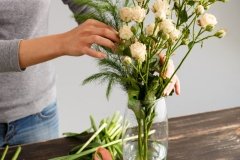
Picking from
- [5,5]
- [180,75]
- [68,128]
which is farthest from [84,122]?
[5,5]

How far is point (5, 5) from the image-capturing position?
1087 mm

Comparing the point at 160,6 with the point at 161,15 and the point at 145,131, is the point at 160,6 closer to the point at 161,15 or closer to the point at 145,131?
the point at 161,15

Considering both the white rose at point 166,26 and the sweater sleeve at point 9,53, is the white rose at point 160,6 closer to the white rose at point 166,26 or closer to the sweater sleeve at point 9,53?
the white rose at point 166,26

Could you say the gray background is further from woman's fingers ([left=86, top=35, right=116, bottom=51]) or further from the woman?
woman's fingers ([left=86, top=35, right=116, bottom=51])

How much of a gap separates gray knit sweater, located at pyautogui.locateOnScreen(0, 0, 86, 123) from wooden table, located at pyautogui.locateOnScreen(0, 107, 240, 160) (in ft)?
0.75

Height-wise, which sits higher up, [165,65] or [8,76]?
[8,76]

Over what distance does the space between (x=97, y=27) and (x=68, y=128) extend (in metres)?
1.32

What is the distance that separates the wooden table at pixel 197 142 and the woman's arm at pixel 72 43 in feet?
0.71

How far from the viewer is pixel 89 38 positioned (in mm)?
751

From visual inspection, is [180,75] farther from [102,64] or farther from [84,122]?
[102,64]

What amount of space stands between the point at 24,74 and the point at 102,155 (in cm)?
43

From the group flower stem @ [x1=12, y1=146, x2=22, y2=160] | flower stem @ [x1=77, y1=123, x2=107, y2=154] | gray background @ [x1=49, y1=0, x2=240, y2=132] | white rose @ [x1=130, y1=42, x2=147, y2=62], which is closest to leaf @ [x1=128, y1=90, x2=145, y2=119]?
white rose @ [x1=130, y1=42, x2=147, y2=62]

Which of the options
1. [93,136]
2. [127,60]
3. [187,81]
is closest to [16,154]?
[93,136]

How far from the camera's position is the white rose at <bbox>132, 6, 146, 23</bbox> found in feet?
2.07
